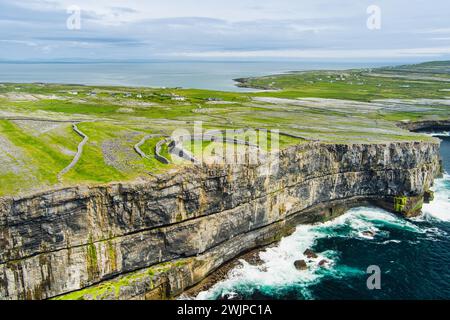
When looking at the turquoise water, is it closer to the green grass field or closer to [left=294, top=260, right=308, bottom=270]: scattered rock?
[left=294, top=260, right=308, bottom=270]: scattered rock

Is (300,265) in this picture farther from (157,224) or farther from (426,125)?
(426,125)

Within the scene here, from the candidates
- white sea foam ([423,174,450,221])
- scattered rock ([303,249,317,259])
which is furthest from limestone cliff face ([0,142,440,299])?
white sea foam ([423,174,450,221])

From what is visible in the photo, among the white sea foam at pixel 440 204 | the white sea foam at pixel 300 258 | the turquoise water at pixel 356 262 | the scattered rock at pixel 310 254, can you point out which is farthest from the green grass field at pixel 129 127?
the scattered rock at pixel 310 254

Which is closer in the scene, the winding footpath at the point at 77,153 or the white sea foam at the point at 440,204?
the winding footpath at the point at 77,153

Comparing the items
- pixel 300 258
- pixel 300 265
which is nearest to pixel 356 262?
pixel 300 258

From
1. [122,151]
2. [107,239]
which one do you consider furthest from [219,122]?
[107,239]

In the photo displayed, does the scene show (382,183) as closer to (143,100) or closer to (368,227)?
(368,227)

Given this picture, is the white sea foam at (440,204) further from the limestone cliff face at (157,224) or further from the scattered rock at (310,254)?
the scattered rock at (310,254)
